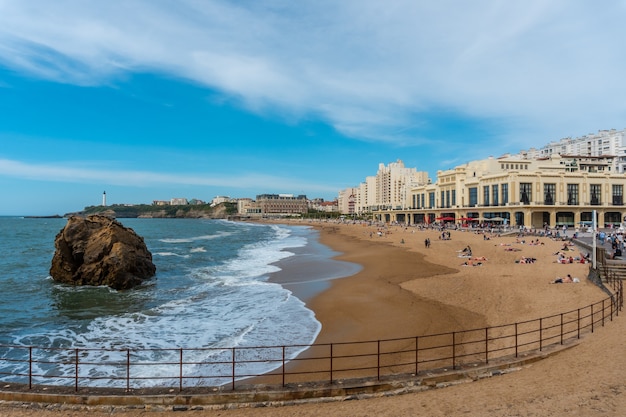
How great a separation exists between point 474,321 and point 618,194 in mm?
68808

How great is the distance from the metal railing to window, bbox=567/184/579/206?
60522mm

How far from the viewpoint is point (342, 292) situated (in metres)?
19.8

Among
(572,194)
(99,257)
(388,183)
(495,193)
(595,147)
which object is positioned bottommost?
(99,257)

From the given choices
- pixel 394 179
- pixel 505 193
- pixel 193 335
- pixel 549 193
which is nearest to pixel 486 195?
pixel 505 193

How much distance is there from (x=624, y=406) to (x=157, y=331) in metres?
12.6

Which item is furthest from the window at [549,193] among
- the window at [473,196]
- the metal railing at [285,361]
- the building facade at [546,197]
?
the metal railing at [285,361]

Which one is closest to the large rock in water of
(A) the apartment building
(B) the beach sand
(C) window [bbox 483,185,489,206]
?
(B) the beach sand

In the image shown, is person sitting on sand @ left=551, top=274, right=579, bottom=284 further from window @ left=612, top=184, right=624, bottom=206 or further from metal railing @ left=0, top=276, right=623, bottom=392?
window @ left=612, top=184, right=624, bottom=206

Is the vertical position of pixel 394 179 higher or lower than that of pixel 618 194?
higher

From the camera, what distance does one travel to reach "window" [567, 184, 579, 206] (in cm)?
6356

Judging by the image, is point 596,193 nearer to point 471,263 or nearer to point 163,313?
point 471,263

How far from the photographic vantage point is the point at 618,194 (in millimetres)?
65250

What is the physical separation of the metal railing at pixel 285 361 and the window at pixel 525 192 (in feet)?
181

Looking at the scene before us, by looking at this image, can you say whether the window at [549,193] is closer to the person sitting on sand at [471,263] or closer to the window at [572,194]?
the window at [572,194]
